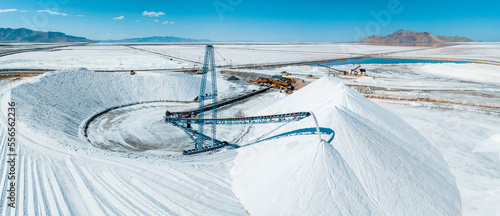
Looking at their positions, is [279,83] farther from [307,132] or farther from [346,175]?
[346,175]

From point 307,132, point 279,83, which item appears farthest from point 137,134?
point 279,83

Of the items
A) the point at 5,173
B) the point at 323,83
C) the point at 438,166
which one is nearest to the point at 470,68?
the point at 323,83

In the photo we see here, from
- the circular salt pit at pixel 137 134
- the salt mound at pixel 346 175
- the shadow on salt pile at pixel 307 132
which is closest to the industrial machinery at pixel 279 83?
the shadow on salt pile at pixel 307 132

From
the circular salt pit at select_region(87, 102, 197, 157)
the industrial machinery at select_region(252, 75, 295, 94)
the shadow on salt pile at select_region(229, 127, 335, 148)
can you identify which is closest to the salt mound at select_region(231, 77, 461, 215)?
the shadow on salt pile at select_region(229, 127, 335, 148)

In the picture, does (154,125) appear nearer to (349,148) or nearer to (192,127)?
(192,127)

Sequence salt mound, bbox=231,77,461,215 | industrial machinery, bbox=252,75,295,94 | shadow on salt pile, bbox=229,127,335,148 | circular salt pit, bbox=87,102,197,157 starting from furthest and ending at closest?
1. industrial machinery, bbox=252,75,295,94
2. circular salt pit, bbox=87,102,197,157
3. shadow on salt pile, bbox=229,127,335,148
4. salt mound, bbox=231,77,461,215

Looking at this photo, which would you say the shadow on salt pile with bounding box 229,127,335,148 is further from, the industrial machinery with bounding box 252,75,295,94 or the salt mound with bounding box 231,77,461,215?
the industrial machinery with bounding box 252,75,295,94
